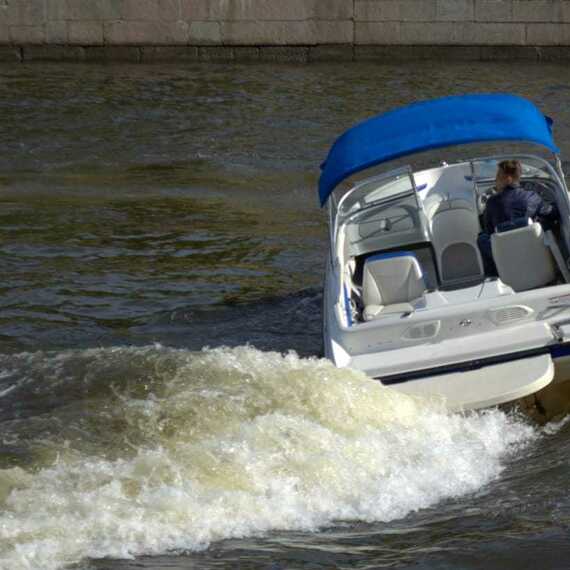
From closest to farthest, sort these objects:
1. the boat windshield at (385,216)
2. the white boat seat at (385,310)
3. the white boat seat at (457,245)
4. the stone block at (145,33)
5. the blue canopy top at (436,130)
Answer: the white boat seat at (385,310), the blue canopy top at (436,130), the white boat seat at (457,245), the boat windshield at (385,216), the stone block at (145,33)

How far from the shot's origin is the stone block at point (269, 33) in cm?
2089

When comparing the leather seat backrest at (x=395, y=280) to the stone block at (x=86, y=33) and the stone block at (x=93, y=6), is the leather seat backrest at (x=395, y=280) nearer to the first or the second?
the stone block at (x=93, y=6)

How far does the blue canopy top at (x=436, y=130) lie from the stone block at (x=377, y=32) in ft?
39.7

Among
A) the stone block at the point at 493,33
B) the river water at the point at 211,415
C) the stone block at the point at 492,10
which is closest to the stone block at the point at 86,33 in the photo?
the river water at the point at 211,415

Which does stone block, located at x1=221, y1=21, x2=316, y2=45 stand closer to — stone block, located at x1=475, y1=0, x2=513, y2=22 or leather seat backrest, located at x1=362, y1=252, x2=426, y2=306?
stone block, located at x1=475, y1=0, x2=513, y2=22

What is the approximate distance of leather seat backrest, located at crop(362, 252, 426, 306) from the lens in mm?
8594

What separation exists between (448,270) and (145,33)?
12554 mm

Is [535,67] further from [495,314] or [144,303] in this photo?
[495,314]

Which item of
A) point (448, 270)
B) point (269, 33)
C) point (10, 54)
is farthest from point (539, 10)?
point (448, 270)

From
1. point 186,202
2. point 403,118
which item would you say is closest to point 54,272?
point 186,202

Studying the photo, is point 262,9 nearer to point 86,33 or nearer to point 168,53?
point 168,53

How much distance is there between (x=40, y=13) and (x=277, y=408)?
14.7m

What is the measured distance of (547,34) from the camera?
2086 centimetres

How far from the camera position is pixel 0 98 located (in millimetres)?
18469
